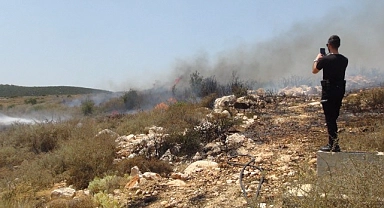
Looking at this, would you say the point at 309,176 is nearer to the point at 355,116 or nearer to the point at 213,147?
the point at 213,147

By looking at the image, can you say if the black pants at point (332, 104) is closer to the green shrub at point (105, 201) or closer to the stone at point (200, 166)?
the stone at point (200, 166)

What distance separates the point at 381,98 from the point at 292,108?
10.3 ft

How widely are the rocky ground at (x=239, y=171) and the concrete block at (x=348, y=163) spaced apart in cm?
24

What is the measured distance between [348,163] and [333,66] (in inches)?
62.9

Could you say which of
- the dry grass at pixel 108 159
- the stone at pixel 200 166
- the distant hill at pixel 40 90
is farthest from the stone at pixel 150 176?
the distant hill at pixel 40 90

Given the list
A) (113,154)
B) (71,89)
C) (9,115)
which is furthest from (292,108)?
(71,89)

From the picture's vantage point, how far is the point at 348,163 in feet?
12.2

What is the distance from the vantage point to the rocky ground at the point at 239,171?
5.11 meters

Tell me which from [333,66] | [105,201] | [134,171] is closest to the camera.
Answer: [333,66]

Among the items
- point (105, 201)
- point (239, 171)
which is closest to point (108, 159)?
point (105, 201)

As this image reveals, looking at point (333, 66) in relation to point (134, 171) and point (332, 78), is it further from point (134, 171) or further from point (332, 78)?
point (134, 171)

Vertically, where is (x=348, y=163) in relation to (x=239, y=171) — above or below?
above

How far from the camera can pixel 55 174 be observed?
8.09 meters

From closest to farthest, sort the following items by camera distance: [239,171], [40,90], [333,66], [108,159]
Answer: [333,66] → [239,171] → [108,159] → [40,90]
